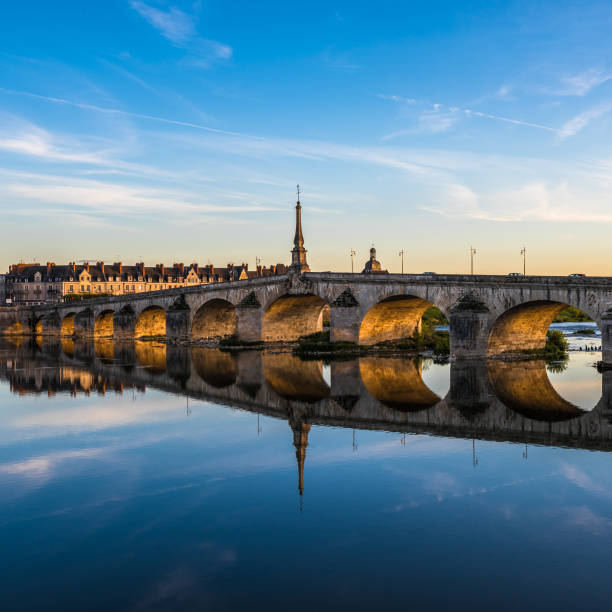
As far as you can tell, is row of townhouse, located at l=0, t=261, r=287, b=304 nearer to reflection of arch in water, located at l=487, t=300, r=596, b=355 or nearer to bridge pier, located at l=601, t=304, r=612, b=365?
reflection of arch in water, located at l=487, t=300, r=596, b=355

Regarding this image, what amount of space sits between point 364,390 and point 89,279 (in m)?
93.9

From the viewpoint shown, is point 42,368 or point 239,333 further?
point 239,333

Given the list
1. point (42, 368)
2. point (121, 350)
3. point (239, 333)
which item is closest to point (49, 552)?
point (42, 368)

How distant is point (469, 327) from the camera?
117 ft

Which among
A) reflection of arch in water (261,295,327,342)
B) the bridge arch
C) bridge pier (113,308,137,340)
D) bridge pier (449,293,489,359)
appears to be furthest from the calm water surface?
the bridge arch

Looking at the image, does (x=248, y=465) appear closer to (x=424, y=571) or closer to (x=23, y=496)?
(x=23, y=496)

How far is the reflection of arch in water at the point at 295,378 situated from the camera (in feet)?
86.4

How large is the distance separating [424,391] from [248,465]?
1223cm

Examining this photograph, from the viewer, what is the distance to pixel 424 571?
9.48m

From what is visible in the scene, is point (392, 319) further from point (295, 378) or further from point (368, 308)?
point (295, 378)

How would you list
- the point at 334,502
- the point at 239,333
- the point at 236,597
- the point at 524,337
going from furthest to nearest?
the point at 239,333 → the point at 524,337 → the point at 334,502 → the point at 236,597

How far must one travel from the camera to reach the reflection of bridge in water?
63.4ft

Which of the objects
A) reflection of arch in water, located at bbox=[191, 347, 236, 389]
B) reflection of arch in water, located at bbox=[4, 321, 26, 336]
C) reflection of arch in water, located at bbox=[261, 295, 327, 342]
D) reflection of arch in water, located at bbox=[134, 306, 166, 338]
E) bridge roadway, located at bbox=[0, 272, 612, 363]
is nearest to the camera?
reflection of arch in water, located at bbox=[191, 347, 236, 389]

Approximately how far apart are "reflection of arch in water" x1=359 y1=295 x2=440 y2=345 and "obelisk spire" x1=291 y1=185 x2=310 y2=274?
7.41 meters
